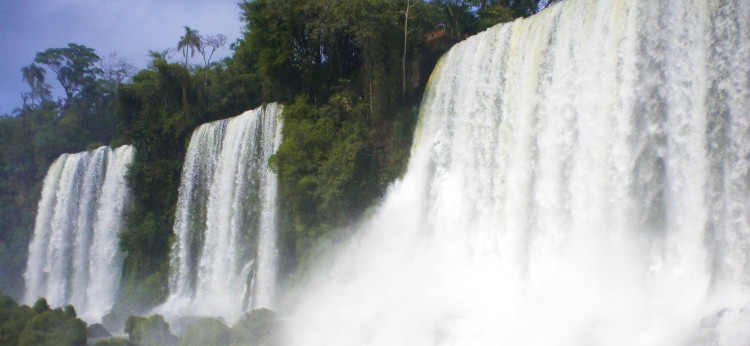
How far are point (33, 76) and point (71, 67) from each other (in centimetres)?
228

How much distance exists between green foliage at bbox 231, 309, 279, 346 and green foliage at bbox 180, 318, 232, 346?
7.3 inches

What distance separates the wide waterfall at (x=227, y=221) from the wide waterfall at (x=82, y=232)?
4.63m

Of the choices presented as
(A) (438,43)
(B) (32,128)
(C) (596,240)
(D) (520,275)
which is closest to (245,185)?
(A) (438,43)

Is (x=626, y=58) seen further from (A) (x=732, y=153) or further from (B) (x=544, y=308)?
(B) (x=544, y=308)

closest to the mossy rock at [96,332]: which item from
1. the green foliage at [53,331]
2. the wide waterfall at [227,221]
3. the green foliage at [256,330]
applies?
the green foliage at [53,331]

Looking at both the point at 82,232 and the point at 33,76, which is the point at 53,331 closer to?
the point at 82,232

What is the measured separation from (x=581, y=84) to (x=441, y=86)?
451 centimetres

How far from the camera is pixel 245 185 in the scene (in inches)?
798

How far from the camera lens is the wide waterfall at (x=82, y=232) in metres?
26.2

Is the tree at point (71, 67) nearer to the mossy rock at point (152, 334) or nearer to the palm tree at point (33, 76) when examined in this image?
the palm tree at point (33, 76)

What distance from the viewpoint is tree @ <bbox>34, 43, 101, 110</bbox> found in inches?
1633

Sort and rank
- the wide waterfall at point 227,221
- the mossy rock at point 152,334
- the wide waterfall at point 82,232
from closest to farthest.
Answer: the mossy rock at point 152,334, the wide waterfall at point 227,221, the wide waterfall at point 82,232

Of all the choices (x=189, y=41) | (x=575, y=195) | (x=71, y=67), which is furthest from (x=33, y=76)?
(x=575, y=195)

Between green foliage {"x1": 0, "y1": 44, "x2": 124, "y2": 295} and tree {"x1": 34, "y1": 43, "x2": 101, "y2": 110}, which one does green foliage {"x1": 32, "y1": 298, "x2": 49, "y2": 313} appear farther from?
tree {"x1": 34, "y1": 43, "x2": 101, "y2": 110}
